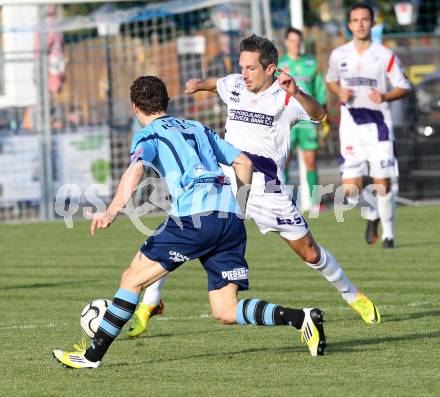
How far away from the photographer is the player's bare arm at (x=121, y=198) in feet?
22.7

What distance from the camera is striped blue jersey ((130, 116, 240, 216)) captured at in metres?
→ 7.31

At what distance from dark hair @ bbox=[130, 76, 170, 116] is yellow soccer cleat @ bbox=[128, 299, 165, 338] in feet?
6.13

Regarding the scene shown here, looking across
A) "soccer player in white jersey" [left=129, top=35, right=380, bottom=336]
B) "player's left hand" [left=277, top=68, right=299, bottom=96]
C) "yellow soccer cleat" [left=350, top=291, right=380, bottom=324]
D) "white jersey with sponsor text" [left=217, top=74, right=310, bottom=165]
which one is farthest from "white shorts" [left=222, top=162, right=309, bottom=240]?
"player's left hand" [left=277, top=68, right=299, bottom=96]

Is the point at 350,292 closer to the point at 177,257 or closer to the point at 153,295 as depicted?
the point at 153,295

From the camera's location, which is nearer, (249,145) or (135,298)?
(135,298)

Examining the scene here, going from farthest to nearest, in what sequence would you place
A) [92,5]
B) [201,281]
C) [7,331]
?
[92,5], [201,281], [7,331]

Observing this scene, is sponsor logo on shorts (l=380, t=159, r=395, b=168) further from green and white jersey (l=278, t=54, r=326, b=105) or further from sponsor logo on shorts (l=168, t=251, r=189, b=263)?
sponsor logo on shorts (l=168, t=251, r=189, b=263)

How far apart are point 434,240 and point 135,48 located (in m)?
7.17

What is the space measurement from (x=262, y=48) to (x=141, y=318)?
6.56 feet

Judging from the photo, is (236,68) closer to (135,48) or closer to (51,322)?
(135,48)

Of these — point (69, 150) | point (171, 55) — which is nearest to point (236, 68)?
point (171, 55)

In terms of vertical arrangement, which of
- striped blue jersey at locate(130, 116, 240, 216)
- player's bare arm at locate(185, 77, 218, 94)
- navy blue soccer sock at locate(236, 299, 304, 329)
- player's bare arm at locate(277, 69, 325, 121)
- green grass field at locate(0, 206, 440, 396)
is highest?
player's bare arm at locate(185, 77, 218, 94)

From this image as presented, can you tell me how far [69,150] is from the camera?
1914cm

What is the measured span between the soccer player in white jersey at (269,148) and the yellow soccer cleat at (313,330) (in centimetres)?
150
